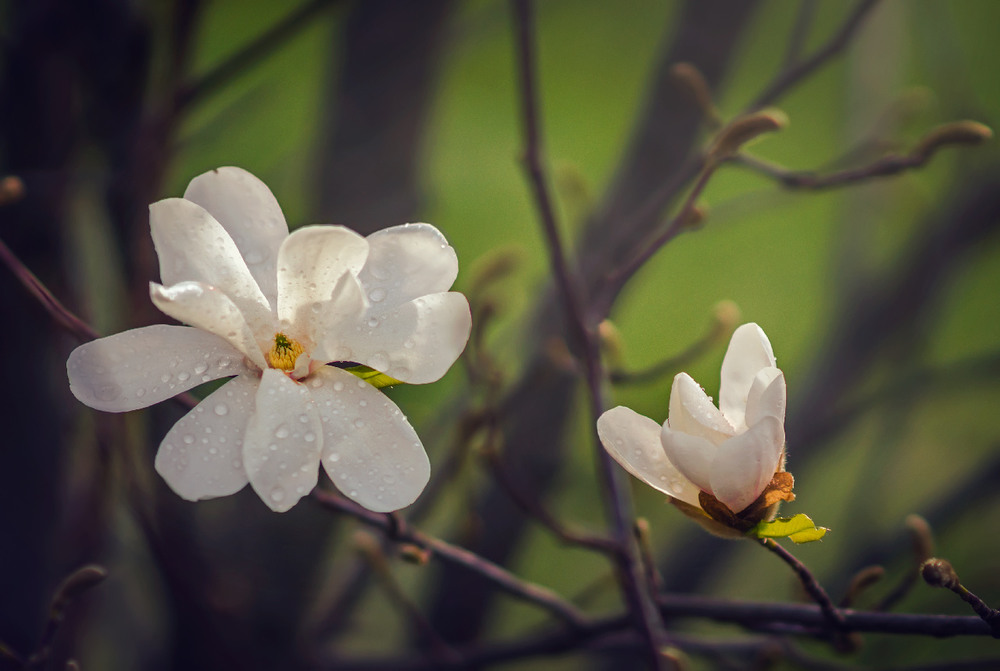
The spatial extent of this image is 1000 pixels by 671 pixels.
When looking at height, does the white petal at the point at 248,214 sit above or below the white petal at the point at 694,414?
above

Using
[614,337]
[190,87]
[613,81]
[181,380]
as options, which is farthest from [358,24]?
[613,81]

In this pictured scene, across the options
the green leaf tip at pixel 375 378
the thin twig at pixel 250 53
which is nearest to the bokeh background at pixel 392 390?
the thin twig at pixel 250 53

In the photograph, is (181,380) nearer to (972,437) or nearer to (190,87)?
(190,87)

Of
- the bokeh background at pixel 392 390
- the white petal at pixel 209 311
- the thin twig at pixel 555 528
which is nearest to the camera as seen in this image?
the white petal at pixel 209 311

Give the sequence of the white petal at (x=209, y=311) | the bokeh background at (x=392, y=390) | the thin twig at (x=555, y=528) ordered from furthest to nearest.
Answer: the bokeh background at (x=392, y=390)
the thin twig at (x=555, y=528)
the white petal at (x=209, y=311)

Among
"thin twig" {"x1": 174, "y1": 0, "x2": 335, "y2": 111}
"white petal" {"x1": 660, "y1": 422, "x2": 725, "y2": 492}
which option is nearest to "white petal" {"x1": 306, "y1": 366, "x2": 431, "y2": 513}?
"white petal" {"x1": 660, "y1": 422, "x2": 725, "y2": 492}

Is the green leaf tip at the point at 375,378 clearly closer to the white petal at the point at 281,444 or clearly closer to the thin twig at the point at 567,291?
the white petal at the point at 281,444

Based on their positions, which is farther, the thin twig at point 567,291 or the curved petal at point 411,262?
the thin twig at point 567,291
